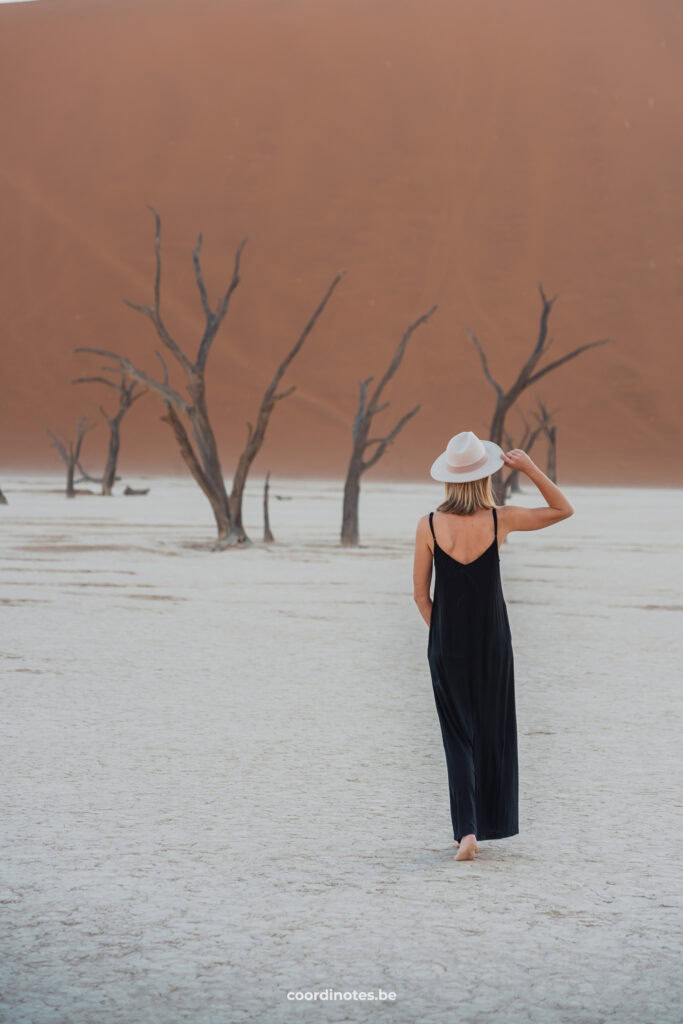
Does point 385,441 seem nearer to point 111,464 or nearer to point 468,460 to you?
point 468,460

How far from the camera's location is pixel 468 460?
504 centimetres

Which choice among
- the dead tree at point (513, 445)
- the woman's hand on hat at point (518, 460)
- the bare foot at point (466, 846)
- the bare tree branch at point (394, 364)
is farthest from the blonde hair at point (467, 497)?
the dead tree at point (513, 445)

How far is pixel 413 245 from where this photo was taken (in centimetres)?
7988

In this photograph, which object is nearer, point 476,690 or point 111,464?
point 476,690

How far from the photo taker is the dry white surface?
3.94 m

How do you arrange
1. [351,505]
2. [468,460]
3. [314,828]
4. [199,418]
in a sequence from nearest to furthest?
1. [468,460]
2. [314,828]
3. [199,418]
4. [351,505]

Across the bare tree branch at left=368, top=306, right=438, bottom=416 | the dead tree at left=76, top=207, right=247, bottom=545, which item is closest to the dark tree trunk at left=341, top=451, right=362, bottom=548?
the bare tree branch at left=368, top=306, right=438, bottom=416

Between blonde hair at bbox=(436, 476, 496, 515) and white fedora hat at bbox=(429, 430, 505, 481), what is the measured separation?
4 cm

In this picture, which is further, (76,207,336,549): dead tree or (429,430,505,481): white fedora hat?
(76,207,336,549): dead tree

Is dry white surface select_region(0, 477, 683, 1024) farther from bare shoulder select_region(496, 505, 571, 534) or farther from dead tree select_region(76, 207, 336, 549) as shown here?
dead tree select_region(76, 207, 336, 549)

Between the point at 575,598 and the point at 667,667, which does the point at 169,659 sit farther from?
the point at 575,598

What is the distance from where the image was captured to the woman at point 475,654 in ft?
16.8

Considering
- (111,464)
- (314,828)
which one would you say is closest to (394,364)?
(314,828)

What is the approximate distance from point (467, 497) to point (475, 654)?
0.50 metres
